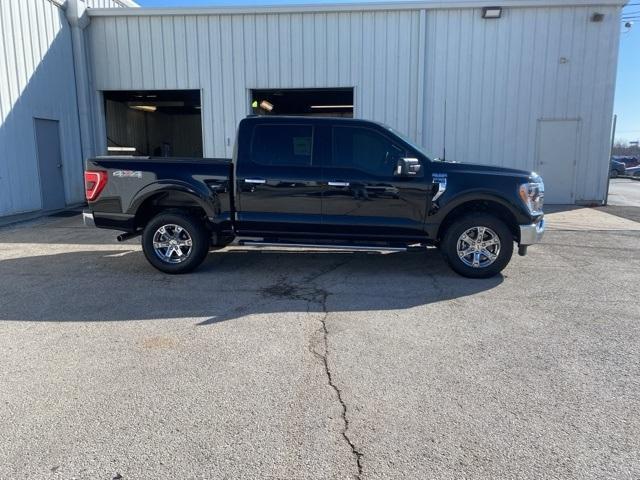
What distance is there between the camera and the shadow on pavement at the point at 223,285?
5395 millimetres

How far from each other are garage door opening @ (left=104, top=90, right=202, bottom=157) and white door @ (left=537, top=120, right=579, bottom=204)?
33.6ft

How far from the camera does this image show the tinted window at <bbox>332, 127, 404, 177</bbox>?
21.5 feet

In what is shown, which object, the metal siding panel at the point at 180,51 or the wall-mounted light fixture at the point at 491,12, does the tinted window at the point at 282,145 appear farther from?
the wall-mounted light fixture at the point at 491,12

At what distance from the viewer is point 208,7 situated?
44.1 feet

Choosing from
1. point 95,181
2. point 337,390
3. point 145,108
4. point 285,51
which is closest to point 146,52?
point 285,51

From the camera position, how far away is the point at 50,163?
1279cm

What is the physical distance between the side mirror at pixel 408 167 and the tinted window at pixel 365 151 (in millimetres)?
228

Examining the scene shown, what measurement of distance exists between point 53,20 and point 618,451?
1489cm

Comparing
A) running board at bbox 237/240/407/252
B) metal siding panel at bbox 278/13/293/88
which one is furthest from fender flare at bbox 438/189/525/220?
metal siding panel at bbox 278/13/293/88

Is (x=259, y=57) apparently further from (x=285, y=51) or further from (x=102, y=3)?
(x=102, y=3)

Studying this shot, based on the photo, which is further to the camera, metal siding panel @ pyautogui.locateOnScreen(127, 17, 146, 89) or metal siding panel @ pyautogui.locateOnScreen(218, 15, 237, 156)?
metal siding panel @ pyautogui.locateOnScreen(127, 17, 146, 89)

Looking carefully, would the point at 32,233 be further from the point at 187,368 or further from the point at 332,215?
the point at 187,368

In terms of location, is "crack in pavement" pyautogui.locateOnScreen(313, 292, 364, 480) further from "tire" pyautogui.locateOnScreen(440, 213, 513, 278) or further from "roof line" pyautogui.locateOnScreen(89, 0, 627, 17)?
"roof line" pyautogui.locateOnScreen(89, 0, 627, 17)

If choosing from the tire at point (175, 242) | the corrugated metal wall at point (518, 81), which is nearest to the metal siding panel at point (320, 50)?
the corrugated metal wall at point (518, 81)
